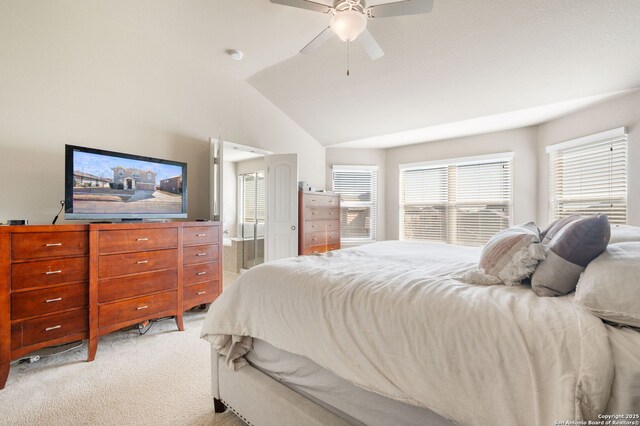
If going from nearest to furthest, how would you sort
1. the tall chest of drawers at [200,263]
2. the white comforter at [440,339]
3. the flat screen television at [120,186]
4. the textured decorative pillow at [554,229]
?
the white comforter at [440,339] → the textured decorative pillow at [554,229] → the flat screen television at [120,186] → the tall chest of drawers at [200,263]

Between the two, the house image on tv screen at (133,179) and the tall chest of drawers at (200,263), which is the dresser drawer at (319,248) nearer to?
the tall chest of drawers at (200,263)

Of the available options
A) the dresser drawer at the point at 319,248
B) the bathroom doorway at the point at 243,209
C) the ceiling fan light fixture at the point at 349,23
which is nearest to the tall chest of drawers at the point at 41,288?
the bathroom doorway at the point at 243,209

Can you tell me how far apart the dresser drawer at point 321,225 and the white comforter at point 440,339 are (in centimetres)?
279

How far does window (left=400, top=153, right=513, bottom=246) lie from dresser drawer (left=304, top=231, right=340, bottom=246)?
1291 mm

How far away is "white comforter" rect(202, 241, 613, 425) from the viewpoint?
72cm

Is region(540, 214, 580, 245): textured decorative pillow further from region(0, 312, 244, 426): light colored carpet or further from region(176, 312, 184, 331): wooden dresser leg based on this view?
region(176, 312, 184, 331): wooden dresser leg

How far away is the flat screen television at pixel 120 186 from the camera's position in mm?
2186

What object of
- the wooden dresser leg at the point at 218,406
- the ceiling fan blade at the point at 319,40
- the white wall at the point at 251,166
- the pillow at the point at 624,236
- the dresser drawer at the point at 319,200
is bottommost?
the wooden dresser leg at the point at 218,406

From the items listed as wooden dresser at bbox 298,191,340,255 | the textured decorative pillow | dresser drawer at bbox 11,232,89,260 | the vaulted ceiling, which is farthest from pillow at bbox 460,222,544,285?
wooden dresser at bbox 298,191,340,255

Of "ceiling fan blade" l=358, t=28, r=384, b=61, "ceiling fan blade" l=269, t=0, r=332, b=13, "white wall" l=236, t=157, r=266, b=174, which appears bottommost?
"white wall" l=236, t=157, r=266, b=174

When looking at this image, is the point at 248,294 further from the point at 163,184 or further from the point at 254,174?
the point at 254,174

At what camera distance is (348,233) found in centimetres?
529

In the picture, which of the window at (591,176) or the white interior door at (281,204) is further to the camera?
the white interior door at (281,204)

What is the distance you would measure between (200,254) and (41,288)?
117cm
